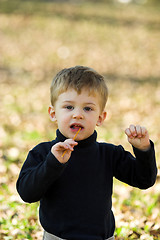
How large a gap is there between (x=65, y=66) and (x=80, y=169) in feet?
29.7

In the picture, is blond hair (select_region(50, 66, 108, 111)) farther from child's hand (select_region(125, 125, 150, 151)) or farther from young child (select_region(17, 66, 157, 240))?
child's hand (select_region(125, 125, 150, 151))

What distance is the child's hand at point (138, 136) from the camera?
2178mm

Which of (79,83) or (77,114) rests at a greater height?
(79,83)

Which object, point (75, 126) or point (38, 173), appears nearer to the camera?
point (38, 173)

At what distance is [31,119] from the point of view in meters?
5.85

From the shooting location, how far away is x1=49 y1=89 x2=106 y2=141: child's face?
7.02ft

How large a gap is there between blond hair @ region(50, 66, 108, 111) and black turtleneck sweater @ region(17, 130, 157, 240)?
0.27 metres

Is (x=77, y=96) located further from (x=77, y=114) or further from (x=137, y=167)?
(x=137, y=167)

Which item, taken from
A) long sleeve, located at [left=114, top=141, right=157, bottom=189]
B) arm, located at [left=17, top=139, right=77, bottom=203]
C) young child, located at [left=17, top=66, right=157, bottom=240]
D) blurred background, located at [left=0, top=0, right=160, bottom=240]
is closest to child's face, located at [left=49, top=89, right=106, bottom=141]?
young child, located at [left=17, top=66, right=157, bottom=240]

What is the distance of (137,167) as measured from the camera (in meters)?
2.26

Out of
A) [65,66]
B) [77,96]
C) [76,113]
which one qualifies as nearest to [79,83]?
[77,96]

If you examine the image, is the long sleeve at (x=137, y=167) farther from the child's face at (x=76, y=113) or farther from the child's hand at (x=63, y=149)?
the child's hand at (x=63, y=149)

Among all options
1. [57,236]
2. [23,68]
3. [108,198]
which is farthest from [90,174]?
[23,68]

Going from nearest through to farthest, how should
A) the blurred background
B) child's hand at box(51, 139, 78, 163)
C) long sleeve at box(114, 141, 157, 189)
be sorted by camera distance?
child's hand at box(51, 139, 78, 163), long sleeve at box(114, 141, 157, 189), the blurred background
